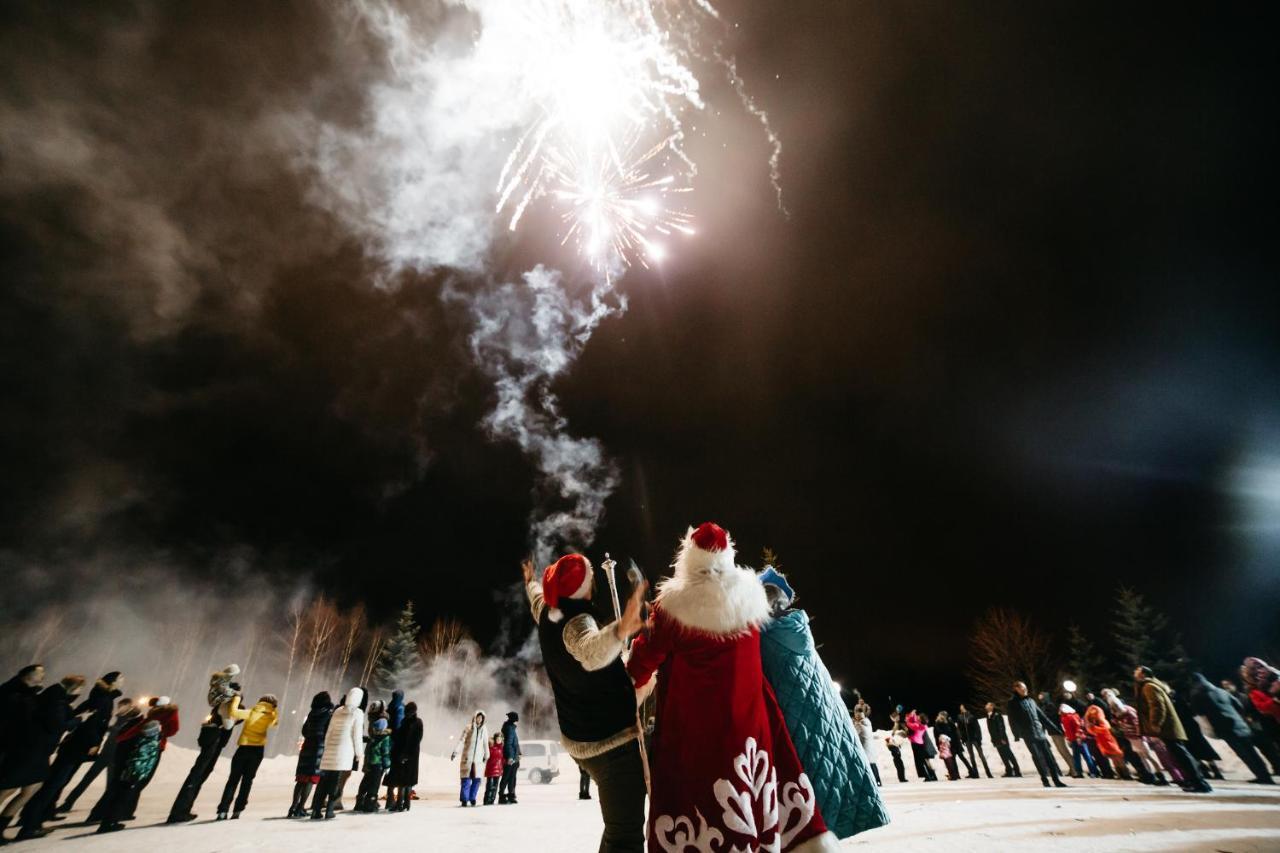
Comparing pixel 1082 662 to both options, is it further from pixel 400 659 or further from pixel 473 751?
pixel 400 659

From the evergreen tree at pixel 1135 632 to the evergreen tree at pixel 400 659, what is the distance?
49.8m

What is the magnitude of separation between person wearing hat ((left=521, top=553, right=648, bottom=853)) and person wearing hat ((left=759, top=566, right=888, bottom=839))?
0.86m

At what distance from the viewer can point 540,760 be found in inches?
853

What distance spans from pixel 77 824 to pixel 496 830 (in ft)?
19.7

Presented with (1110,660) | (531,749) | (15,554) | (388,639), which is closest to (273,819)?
(531,749)

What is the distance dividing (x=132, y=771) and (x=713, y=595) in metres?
9.29

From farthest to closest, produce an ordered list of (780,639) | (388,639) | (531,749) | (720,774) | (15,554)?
1. (388,639)
2. (15,554)
3. (531,749)
4. (780,639)
5. (720,774)

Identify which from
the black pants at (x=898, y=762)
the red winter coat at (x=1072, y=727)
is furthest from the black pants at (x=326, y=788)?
the red winter coat at (x=1072, y=727)

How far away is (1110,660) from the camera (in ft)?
110

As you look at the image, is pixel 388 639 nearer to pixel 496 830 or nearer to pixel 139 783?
pixel 139 783

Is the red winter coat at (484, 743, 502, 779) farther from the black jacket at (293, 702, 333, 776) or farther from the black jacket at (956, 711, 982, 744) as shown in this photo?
the black jacket at (956, 711, 982, 744)

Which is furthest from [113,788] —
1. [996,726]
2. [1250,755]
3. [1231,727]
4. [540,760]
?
[540,760]

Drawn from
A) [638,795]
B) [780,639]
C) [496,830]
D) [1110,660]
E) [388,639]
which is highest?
[388,639]

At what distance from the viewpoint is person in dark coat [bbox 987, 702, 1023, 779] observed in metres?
11.8
